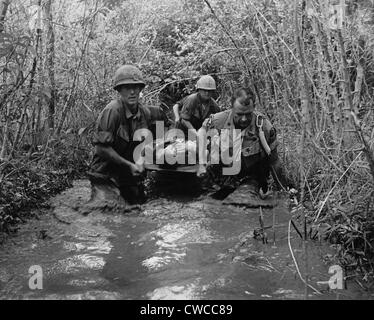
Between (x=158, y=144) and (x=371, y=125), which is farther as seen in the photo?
(x=158, y=144)

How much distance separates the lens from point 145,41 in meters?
10.2

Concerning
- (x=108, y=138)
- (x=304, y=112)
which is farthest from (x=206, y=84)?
(x=304, y=112)

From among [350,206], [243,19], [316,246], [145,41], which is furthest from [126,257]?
[145,41]

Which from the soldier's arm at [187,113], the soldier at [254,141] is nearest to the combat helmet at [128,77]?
the soldier at [254,141]

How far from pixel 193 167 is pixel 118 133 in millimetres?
1035

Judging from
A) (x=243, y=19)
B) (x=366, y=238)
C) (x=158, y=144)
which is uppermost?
(x=243, y=19)

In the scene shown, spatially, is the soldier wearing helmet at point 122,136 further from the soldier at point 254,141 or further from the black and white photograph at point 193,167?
the soldier at point 254,141

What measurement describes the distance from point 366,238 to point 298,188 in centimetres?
213

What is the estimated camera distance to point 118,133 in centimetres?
591

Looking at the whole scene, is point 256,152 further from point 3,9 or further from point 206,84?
point 3,9

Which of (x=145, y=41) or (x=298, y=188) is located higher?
(x=145, y=41)
